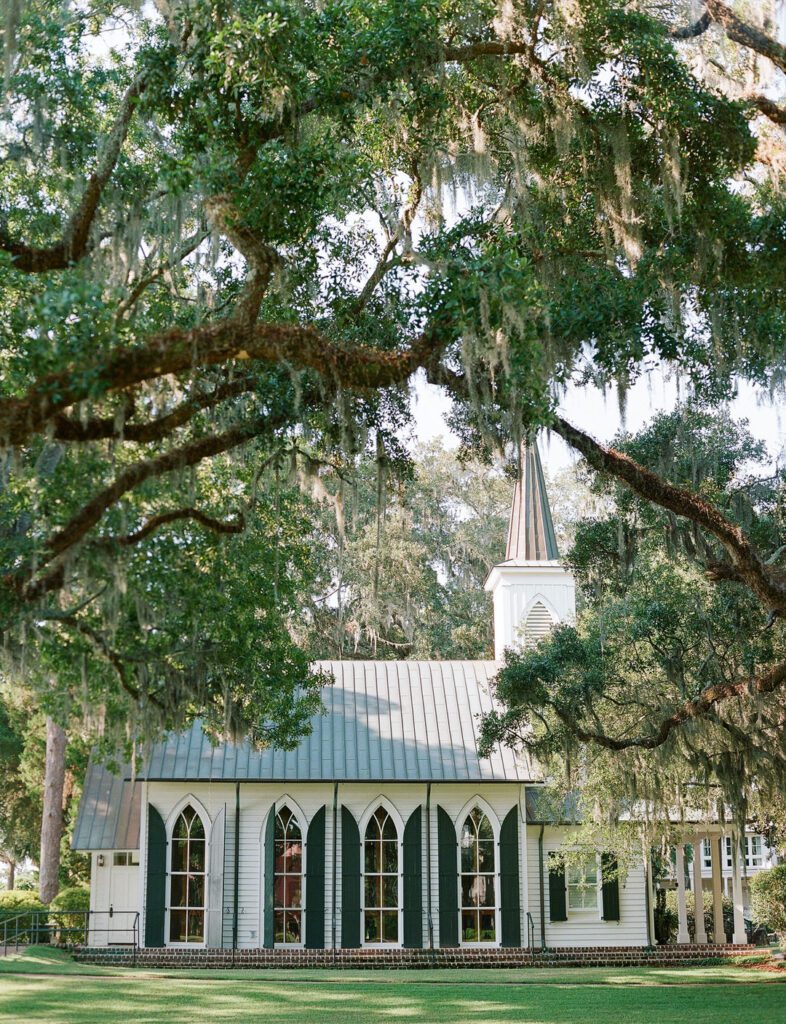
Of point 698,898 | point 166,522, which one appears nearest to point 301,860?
point 698,898

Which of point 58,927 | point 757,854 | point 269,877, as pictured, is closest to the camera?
point 58,927

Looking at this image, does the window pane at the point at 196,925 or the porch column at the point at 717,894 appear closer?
the window pane at the point at 196,925

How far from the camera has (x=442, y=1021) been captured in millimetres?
12469

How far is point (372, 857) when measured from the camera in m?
22.1

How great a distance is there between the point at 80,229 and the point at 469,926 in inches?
645

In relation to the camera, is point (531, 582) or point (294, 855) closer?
point (294, 855)

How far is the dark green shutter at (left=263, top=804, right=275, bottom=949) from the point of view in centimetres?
2130

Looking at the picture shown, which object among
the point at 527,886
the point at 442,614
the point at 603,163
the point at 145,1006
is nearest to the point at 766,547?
the point at 603,163

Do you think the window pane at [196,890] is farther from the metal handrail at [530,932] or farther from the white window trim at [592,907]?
the white window trim at [592,907]

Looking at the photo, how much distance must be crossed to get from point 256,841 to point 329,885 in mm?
1619

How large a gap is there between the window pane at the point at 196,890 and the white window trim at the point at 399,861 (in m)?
2.99

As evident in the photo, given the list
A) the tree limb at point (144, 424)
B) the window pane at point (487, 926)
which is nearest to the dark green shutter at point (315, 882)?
the window pane at point (487, 926)

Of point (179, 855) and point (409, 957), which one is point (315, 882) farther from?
point (179, 855)

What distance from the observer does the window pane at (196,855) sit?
2170 cm
